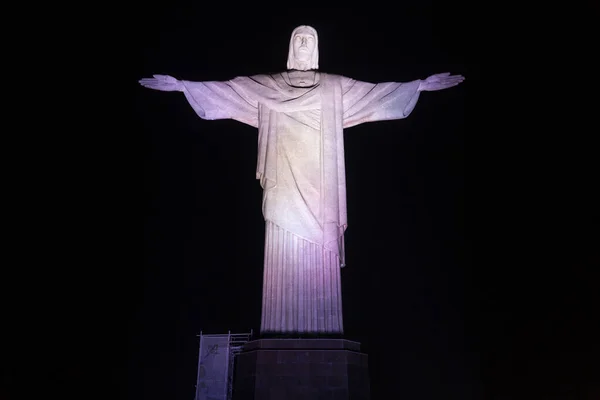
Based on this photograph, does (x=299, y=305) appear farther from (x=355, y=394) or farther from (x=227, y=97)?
(x=227, y=97)

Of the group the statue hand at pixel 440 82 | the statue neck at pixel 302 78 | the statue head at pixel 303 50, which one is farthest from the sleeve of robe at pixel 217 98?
the statue hand at pixel 440 82

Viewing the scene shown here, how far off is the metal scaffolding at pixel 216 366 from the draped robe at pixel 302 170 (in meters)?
4.87

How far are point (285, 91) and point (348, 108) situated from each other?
950 millimetres

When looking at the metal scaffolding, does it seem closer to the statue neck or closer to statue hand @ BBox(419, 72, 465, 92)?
the statue neck

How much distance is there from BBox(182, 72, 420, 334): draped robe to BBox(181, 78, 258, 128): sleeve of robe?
0.01m

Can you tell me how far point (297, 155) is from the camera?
6.54m

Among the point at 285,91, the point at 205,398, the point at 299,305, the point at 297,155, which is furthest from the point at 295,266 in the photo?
the point at 205,398

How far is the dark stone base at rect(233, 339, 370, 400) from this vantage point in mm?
5324

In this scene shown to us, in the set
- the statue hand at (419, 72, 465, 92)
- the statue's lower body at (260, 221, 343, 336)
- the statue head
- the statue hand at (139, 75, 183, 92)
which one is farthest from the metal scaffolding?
the statue hand at (419, 72, 465, 92)

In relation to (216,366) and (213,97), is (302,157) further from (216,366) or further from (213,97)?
(216,366)

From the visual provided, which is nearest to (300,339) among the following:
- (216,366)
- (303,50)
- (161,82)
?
(161,82)

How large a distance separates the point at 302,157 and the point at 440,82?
2.19 metres

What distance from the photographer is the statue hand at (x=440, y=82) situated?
6.71 meters

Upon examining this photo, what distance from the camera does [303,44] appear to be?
7215 mm
